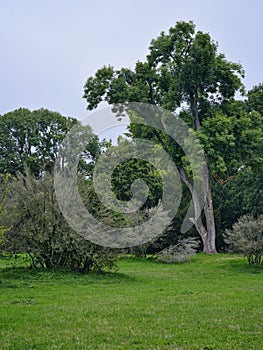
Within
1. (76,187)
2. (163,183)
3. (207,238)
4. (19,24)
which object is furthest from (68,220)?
(163,183)

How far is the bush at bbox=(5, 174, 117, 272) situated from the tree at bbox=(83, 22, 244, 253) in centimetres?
1169

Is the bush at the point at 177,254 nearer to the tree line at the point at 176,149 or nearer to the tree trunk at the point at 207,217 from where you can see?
the tree line at the point at 176,149

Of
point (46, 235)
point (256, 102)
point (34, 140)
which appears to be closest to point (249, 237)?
point (46, 235)

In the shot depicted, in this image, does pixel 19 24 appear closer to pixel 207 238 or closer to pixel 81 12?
pixel 81 12

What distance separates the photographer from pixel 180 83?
26.5 meters

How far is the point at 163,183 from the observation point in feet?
120

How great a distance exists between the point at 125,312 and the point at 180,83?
65.9 feet

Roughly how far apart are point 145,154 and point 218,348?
2600 centimetres

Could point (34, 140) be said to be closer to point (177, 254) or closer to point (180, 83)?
point (180, 83)

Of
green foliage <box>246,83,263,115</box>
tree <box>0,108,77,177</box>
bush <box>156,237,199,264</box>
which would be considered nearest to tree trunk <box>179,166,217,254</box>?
bush <box>156,237,199,264</box>

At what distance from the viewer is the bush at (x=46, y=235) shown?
15.4m

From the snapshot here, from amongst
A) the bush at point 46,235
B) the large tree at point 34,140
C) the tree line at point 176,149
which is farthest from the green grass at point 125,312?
the large tree at point 34,140

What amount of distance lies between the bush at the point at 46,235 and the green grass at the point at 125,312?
0.80 metres

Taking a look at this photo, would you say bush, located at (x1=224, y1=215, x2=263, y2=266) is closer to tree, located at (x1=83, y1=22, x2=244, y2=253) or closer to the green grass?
the green grass
